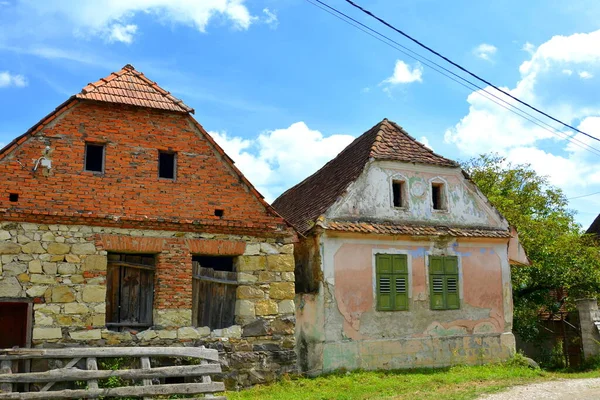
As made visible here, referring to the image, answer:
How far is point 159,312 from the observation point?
10992mm

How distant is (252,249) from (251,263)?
29 centimetres

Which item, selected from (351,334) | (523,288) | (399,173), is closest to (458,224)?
(399,173)

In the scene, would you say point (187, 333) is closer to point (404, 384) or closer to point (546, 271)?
point (404, 384)

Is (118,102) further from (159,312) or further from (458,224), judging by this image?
(458,224)

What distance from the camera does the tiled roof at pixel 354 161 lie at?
14.3 m

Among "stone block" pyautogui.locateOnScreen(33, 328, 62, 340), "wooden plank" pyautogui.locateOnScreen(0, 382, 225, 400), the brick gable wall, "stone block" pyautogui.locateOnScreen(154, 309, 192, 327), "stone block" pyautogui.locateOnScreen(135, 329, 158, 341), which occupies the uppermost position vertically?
the brick gable wall

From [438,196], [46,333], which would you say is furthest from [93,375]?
[438,196]

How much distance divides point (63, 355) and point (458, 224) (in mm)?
9909

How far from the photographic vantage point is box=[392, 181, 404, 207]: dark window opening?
577 inches

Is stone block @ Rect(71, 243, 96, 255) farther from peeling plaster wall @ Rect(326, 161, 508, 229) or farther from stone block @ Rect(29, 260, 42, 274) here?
peeling plaster wall @ Rect(326, 161, 508, 229)

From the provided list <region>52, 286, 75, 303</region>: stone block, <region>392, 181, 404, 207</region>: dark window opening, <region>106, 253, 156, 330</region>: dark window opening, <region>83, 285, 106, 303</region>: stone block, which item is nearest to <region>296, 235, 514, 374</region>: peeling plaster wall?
<region>392, 181, 404, 207</region>: dark window opening

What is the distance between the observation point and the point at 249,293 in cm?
1185

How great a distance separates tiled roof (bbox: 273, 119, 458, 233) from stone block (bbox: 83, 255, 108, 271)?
472cm

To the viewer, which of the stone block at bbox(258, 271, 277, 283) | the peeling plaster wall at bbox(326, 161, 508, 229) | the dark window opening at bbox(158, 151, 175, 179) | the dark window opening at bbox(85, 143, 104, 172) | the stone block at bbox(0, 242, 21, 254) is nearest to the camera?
the stone block at bbox(0, 242, 21, 254)
